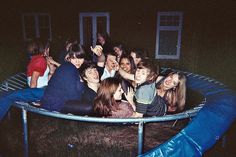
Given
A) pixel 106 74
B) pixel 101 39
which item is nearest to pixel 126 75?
pixel 106 74

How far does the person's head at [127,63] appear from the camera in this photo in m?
5.70

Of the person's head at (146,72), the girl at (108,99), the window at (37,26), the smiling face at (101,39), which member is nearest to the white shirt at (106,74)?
the person's head at (146,72)

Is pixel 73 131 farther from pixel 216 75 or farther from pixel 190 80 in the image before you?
pixel 216 75

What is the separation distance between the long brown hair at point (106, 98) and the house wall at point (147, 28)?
6958 millimetres

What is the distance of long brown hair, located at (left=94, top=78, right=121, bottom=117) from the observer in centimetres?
377

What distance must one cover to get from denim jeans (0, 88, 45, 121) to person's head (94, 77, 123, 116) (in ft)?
5.84

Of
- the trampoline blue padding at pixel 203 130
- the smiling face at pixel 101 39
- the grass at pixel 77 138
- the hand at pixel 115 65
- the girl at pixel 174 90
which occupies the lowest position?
the grass at pixel 77 138

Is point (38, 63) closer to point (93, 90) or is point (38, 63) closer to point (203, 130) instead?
point (93, 90)

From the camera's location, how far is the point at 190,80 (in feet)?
22.6

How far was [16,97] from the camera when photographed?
15.8 feet

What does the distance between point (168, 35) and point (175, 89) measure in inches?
290

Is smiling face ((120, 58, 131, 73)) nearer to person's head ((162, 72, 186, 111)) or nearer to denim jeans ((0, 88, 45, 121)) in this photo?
person's head ((162, 72, 186, 111))

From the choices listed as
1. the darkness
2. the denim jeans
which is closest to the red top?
the denim jeans

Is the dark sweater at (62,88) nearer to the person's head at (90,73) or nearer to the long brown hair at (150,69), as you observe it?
the person's head at (90,73)
